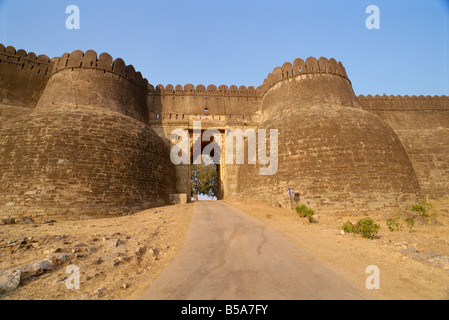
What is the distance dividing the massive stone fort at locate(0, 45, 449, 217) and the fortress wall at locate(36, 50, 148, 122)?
7cm

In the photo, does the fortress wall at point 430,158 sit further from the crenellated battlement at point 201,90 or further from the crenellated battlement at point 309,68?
the crenellated battlement at point 201,90

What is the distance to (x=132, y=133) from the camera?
12.6 metres

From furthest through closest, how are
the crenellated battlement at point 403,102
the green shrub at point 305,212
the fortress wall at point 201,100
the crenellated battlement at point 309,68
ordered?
the crenellated battlement at point 403,102 → the fortress wall at point 201,100 → the crenellated battlement at point 309,68 → the green shrub at point 305,212

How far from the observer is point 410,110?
764 inches

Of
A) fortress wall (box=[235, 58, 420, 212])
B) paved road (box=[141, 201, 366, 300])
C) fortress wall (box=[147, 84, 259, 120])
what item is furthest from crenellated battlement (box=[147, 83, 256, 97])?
paved road (box=[141, 201, 366, 300])

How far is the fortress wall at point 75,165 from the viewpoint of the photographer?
30.2 feet

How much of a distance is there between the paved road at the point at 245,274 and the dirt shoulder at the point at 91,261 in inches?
17.1

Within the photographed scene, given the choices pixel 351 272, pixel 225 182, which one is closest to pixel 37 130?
pixel 225 182

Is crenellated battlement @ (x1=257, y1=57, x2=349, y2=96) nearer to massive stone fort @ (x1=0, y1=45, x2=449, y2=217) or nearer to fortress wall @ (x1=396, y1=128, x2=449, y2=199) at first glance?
massive stone fort @ (x1=0, y1=45, x2=449, y2=217)

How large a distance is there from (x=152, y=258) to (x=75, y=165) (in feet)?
25.4

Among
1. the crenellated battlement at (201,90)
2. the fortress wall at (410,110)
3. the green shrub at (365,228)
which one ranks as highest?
the crenellated battlement at (201,90)

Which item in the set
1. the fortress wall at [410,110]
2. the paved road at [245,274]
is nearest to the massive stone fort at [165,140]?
the fortress wall at [410,110]

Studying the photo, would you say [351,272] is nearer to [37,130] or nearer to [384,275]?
[384,275]
